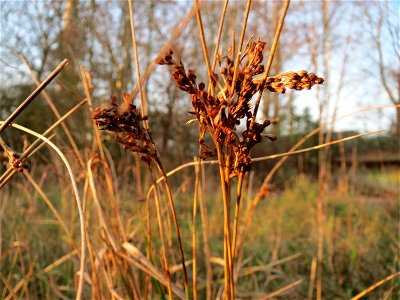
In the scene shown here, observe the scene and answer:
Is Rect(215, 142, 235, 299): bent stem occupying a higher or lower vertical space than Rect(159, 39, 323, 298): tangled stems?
lower

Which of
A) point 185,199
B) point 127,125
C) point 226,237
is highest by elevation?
point 127,125

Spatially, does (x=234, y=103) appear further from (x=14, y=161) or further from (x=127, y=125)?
(x=14, y=161)

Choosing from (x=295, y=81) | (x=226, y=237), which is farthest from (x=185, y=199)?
(x=295, y=81)

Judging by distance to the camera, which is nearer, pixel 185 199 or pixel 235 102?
pixel 235 102

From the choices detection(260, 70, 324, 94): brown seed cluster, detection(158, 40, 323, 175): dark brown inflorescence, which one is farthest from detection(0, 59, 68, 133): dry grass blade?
detection(260, 70, 324, 94): brown seed cluster

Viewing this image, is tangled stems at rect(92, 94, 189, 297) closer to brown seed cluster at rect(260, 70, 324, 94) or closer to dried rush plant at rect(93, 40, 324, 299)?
dried rush plant at rect(93, 40, 324, 299)

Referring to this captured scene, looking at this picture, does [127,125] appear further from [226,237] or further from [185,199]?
[185,199]

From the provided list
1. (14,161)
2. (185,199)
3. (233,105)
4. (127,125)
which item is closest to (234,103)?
(233,105)

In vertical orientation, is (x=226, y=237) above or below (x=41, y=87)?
below

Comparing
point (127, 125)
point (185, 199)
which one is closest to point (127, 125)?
point (127, 125)

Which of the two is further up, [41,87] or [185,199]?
[41,87]

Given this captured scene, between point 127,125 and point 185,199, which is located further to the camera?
point 185,199

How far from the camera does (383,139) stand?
867 centimetres

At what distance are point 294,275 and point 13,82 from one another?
2918 mm
